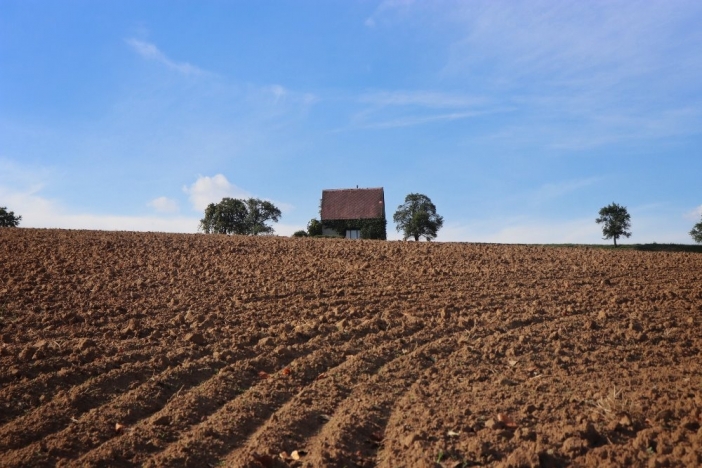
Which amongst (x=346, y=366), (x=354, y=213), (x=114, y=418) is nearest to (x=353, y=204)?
(x=354, y=213)

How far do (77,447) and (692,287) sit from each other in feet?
40.6

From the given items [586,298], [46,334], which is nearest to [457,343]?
[586,298]

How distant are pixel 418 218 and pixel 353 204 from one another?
19.3 feet

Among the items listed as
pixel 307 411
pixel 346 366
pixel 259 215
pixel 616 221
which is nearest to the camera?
pixel 307 411

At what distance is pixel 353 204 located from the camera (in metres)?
43.6

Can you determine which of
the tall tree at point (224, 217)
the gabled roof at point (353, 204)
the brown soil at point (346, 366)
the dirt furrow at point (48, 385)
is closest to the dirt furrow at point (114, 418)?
the brown soil at point (346, 366)

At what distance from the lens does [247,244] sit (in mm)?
19703

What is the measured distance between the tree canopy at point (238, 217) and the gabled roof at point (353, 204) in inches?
360

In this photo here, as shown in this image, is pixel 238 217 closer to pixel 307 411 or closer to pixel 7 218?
pixel 7 218

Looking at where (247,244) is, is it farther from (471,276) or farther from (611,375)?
(611,375)

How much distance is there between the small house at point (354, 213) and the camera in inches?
1636

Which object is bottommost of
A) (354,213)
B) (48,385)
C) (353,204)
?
(48,385)

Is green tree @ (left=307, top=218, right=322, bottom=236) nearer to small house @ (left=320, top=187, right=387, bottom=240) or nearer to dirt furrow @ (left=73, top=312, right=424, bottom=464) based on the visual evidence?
small house @ (left=320, top=187, right=387, bottom=240)

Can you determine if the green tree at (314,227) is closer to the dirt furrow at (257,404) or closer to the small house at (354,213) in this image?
the small house at (354,213)
